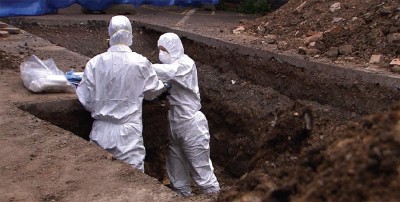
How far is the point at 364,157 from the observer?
8.23 ft

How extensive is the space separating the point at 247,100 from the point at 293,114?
5692 mm

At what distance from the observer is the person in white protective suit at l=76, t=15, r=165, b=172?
6.02 metres

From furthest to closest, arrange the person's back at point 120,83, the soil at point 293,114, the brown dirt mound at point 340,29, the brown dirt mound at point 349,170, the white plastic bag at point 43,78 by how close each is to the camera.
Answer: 1. the brown dirt mound at point 340,29
2. the white plastic bag at point 43,78
3. the person's back at point 120,83
4. the soil at point 293,114
5. the brown dirt mound at point 349,170

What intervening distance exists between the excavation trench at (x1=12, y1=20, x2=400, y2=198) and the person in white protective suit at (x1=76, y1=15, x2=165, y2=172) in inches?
30.7

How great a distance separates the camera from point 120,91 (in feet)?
19.7

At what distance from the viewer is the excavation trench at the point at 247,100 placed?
7309 millimetres

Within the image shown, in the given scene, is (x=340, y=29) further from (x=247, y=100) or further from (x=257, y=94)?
(x=247, y=100)

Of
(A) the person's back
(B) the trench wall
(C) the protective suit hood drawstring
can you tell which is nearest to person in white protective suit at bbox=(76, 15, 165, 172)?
(A) the person's back

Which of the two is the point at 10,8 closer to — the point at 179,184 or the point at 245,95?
the point at 245,95

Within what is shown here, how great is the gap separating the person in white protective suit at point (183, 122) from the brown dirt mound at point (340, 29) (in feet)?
11.2

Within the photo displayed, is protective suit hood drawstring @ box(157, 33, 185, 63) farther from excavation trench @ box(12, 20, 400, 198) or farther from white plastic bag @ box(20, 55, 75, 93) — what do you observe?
white plastic bag @ box(20, 55, 75, 93)

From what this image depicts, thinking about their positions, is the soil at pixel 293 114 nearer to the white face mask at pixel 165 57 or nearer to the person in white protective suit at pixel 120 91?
the white face mask at pixel 165 57

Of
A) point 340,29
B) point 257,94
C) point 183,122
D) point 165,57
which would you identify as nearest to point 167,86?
point 165,57

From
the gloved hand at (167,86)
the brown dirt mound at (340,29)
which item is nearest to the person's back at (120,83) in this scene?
the gloved hand at (167,86)
